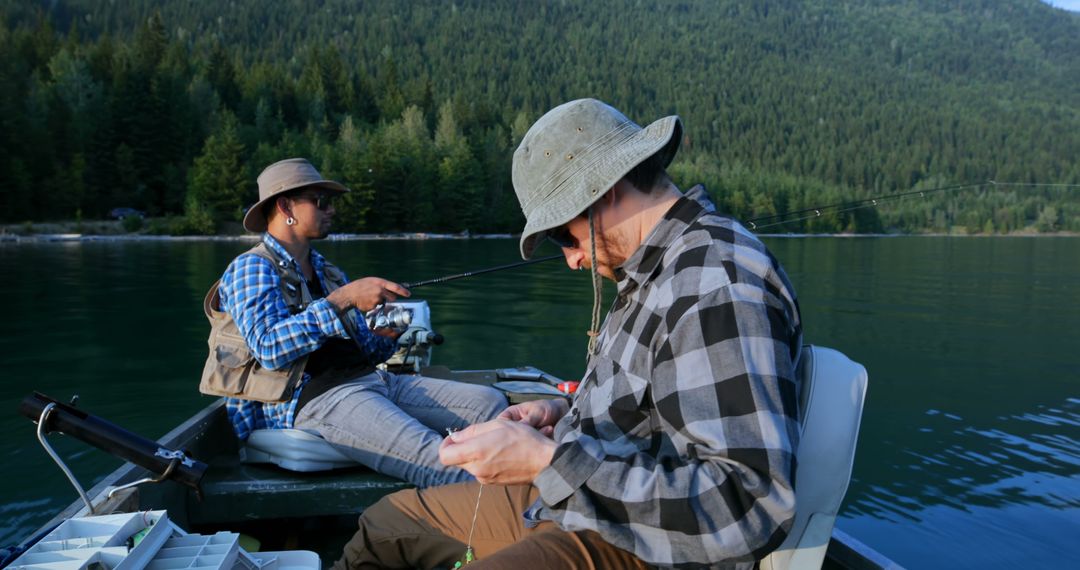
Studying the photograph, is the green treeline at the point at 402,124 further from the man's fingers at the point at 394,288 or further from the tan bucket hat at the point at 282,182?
the man's fingers at the point at 394,288

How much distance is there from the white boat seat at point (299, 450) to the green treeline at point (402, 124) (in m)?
8.00

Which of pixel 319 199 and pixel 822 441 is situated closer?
pixel 822 441

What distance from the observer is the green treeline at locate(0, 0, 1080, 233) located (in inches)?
2655

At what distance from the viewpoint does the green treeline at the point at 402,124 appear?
67438 millimetres

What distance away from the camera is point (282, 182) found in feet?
14.6

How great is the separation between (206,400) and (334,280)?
6.24 meters

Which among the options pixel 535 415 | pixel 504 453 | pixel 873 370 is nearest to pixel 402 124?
pixel 873 370

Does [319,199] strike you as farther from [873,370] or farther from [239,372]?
[873,370]

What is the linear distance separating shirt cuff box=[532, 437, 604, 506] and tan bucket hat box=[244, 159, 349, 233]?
3.07 meters

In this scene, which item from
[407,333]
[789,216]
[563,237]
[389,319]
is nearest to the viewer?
[563,237]

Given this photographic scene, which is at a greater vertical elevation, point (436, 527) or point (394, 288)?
point (394, 288)

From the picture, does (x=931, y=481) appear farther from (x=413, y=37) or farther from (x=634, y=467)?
(x=413, y=37)

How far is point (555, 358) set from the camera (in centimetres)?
1334

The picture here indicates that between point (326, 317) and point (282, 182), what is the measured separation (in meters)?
1.01
